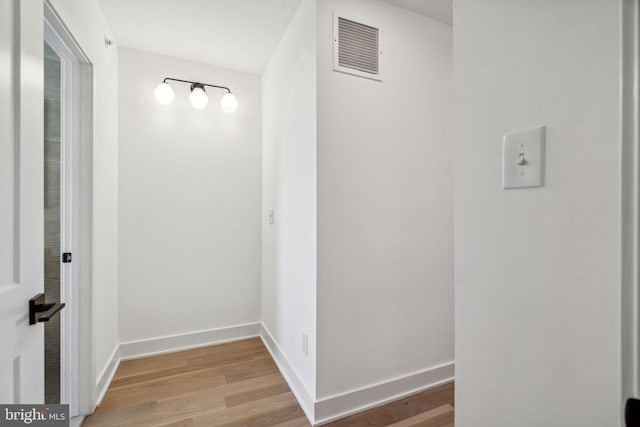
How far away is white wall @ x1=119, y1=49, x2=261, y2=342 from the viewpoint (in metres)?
2.29

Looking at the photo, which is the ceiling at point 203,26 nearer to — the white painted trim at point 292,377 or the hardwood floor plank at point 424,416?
the white painted trim at point 292,377

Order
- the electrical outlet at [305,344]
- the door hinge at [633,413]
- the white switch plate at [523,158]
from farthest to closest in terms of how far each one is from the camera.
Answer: the electrical outlet at [305,344] → the white switch plate at [523,158] → the door hinge at [633,413]

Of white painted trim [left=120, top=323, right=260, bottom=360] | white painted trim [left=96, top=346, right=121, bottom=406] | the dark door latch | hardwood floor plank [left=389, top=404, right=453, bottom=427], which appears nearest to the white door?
the dark door latch

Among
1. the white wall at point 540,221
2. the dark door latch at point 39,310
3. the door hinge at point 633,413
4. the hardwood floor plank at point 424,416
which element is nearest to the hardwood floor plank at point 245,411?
the hardwood floor plank at point 424,416

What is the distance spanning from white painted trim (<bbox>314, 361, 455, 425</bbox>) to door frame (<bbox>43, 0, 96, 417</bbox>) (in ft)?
4.53

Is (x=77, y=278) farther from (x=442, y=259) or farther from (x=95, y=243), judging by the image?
(x=442, y=259)

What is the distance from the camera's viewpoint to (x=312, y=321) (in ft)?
5.26

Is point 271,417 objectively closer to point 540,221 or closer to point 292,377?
point 292,377

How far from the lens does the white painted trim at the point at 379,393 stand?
5.12 feet

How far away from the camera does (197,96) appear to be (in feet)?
7.59

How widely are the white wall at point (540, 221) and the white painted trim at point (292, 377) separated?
3.56 ft

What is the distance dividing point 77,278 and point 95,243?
21 cm

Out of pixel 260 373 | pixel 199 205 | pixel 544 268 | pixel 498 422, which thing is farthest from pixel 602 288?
pixel 199 205

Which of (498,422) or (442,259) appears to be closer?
(498,422)
